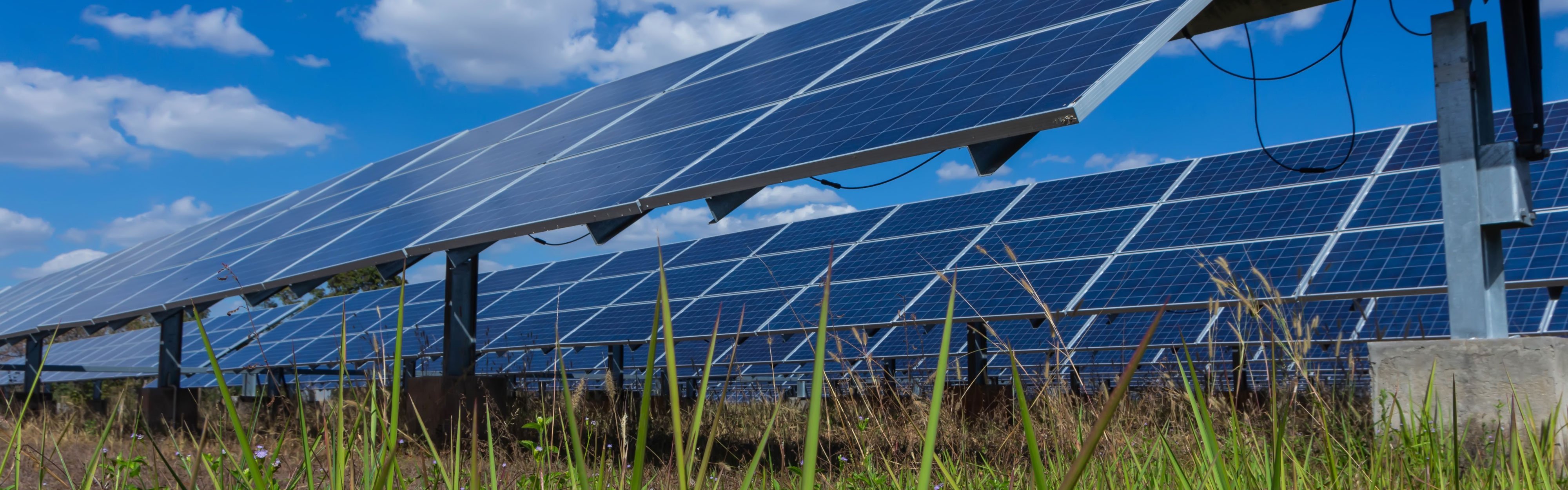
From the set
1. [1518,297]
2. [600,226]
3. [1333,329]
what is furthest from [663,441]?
[1518,297]

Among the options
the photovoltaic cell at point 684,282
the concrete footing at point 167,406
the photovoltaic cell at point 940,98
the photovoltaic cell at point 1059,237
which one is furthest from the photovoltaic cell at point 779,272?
the photovoltaic cell at point 940,98

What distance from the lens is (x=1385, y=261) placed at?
1062cm

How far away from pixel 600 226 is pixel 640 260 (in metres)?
14.0

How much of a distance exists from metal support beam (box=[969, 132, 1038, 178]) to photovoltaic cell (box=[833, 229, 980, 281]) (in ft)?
27.8

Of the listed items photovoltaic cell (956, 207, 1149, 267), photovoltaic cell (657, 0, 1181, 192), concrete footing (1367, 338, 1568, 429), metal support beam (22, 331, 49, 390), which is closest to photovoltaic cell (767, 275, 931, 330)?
photovoltaic cell (956, 207, 1149, 267)

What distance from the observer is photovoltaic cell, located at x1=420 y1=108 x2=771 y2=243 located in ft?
23.9

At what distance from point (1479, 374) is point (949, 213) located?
11.7 m

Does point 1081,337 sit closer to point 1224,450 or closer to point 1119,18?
point 1119,18

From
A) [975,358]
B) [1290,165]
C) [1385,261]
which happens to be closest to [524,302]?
[975,358]

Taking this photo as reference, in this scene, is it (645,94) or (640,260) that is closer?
(645,94)

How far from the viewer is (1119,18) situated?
6.18 metres

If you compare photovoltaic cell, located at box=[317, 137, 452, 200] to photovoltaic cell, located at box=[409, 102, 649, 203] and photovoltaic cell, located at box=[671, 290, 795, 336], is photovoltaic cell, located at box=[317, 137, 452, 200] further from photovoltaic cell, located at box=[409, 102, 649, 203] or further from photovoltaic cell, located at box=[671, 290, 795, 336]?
photovoltaic cell, located at box=[671, 290, 795, 336]

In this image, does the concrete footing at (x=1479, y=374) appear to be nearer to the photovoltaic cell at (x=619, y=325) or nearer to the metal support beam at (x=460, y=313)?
the metal support beam at (x=460, y=313)

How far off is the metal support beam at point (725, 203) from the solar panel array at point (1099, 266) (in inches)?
62.4
